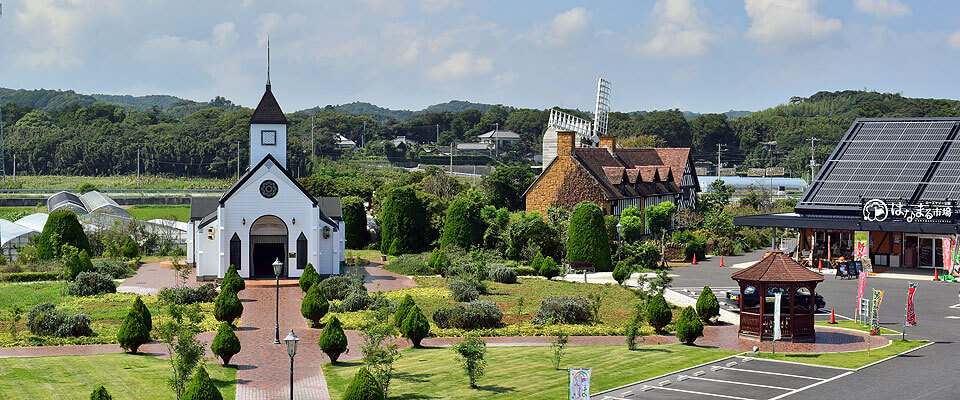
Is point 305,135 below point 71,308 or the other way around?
the other way around

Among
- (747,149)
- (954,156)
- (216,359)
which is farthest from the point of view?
(747,149)

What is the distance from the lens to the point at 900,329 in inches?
1203

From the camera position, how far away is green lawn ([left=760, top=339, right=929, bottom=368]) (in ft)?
83.6

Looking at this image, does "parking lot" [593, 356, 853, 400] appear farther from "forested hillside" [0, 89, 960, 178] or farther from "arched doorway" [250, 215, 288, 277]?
"forested hillside" [0, 89, 960, 178]

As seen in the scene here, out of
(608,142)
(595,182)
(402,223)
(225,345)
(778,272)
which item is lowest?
(225,345)

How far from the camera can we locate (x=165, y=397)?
21719mm

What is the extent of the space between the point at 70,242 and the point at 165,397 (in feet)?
98.2

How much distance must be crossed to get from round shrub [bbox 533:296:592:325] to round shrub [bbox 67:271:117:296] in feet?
61.6

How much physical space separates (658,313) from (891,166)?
28207 millimetres

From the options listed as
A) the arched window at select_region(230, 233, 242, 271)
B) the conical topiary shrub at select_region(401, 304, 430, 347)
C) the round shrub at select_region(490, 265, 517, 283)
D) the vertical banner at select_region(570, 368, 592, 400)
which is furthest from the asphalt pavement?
the arched window at select_region(230, 233, 242, 271)

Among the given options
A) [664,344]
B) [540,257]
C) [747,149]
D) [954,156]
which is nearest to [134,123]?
[747,149]

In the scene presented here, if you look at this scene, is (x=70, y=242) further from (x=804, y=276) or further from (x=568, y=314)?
(x=804, y=276)

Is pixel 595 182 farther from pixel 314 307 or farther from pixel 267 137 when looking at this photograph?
pixel 314 307

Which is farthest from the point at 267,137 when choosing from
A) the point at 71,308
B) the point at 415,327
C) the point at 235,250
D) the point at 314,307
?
the point at 415,327
